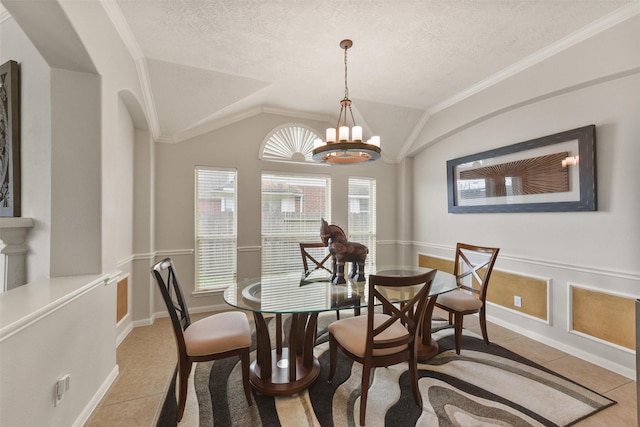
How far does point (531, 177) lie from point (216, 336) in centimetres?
344

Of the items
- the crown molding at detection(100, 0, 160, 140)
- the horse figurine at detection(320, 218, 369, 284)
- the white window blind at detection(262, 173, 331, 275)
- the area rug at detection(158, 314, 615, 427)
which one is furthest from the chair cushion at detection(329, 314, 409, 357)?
the crown molding at detection(100, 0, 160, 140)

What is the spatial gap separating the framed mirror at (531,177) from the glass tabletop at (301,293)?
1.31 metres

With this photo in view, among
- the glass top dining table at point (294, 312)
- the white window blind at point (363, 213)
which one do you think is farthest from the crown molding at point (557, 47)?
the glass top dining table at point (294, 312)

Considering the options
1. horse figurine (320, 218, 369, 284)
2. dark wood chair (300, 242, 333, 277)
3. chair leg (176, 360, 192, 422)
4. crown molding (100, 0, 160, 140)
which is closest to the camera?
chair leg (176, 360, 192, 422)

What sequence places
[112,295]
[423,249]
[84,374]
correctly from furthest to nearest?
[423,249] → [112,295] → [84,374]

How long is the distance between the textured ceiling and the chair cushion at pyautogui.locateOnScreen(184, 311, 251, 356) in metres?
2.40

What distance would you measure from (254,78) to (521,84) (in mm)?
2930

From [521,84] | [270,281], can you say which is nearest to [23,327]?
[270,281]

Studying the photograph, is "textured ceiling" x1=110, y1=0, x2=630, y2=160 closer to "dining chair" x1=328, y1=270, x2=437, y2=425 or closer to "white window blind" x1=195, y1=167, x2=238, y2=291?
"white window blind" x1=195, y1=167, x2=238, y2=291

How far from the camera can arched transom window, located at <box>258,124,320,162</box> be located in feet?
13.2

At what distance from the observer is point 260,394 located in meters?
1.99

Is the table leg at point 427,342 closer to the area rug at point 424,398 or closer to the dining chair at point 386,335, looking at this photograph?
the area rug at point 424,398

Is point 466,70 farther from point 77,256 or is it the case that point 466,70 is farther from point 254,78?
point 77,256

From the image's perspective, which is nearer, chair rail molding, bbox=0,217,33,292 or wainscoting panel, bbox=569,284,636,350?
chair rail molding, bbox=0,217,33,292
